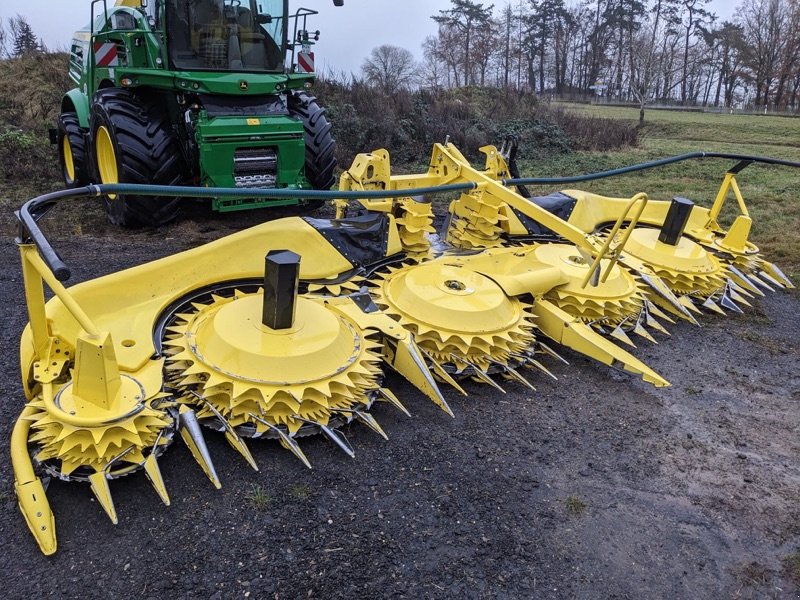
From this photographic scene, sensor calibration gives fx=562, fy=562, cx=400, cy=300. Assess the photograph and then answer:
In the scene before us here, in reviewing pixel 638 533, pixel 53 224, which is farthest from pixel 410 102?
pixel 638 533

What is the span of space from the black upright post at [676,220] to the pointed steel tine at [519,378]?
6.72 feet

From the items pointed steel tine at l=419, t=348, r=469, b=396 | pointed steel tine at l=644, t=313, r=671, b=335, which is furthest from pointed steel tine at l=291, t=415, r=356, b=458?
pointed steel tine at l=644, t=313, r=671, b=335

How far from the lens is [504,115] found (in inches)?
559

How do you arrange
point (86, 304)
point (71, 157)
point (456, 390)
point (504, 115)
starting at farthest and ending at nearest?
point (504, 115), point (71, 157), point (456, 390), point (86, 304)

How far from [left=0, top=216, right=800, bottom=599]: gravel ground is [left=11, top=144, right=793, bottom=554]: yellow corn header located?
119 mm

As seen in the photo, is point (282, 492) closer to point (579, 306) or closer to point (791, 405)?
point (579, 306)

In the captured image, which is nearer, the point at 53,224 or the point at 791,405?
the point at 791,405

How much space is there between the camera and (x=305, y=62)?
5.98 metres

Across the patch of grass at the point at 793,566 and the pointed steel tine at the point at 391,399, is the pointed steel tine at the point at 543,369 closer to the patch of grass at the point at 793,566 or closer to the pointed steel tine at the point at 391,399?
the pointed steel tine at the point at 391,399

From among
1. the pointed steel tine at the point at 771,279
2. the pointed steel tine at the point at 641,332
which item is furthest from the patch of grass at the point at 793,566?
the pointed steel tine at the point at 771,279

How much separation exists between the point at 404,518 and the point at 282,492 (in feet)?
1.64

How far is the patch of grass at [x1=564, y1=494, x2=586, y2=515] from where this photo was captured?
2250mm

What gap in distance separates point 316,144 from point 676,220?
12.0 ft

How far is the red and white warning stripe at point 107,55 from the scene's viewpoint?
5.41 m
